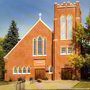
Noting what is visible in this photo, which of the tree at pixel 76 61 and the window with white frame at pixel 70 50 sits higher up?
the window with white frame at pixel 70 50

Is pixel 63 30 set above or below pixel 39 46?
above

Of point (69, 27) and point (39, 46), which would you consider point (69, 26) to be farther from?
point (39, 46)

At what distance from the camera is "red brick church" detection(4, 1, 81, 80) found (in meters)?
75.7

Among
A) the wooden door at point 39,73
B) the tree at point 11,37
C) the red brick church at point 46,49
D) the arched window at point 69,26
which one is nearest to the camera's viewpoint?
the red brick church at point 46,49

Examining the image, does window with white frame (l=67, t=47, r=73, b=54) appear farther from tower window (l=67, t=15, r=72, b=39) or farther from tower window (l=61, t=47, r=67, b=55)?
tower window (l=67, t=15, r=72, b=39)

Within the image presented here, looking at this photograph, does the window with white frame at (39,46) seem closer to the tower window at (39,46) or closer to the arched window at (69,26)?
the tower window at (39,46)

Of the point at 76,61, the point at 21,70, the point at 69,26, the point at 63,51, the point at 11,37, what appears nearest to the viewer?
the point at 76,61

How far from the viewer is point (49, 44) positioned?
3059 inches

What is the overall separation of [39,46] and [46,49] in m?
1.39

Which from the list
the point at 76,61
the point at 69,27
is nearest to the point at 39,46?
the point at 69,27

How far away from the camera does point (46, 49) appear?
7750 cm

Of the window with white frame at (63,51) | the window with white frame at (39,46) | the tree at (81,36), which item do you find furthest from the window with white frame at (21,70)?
the tree at (81,36)

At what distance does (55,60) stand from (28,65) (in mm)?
5348

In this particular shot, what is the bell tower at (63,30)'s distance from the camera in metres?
75.5
